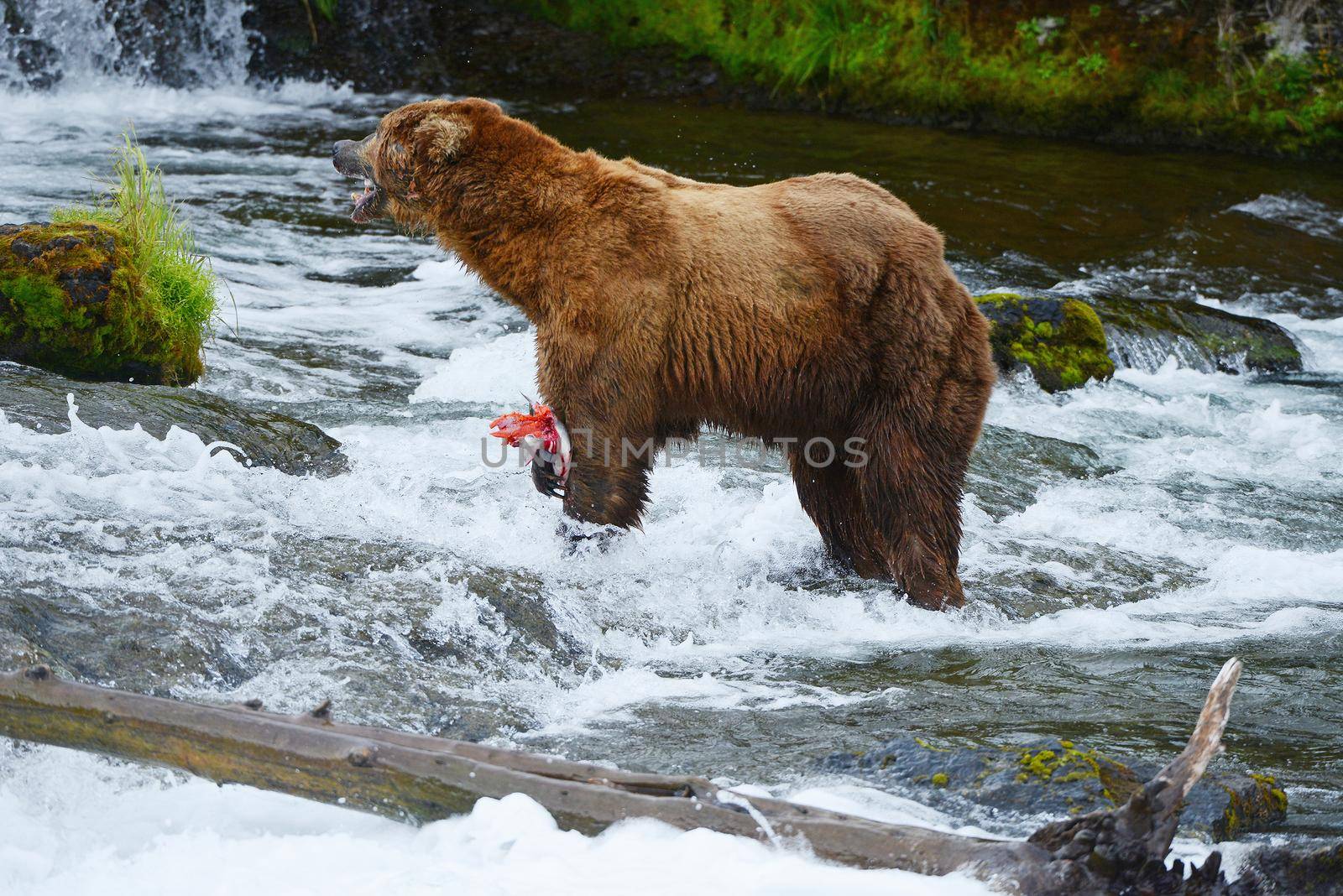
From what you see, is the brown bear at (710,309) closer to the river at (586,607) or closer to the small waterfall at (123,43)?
the river at (586,607)

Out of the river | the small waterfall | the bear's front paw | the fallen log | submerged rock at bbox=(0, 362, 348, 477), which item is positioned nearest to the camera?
the fallen log

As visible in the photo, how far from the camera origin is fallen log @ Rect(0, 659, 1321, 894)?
3.17 m

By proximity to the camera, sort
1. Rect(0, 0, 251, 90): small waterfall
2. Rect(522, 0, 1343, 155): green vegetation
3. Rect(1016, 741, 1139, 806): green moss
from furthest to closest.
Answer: Rect(0, 0, 251, 90): small waterfall → Rect(522, 0, 1343, 155): green vegetation → Rect(1016, 741, 1139, 806): green moss

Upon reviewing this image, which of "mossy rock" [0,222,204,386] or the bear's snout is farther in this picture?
"mossy rock" [0,222,204,386]

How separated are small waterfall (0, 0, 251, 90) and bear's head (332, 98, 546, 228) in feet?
42.2

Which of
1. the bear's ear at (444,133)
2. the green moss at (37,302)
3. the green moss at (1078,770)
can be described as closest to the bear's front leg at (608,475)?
the bear's ear at (444,133)

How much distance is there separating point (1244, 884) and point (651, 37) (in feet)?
56.7

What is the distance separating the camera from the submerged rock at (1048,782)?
3908 mm

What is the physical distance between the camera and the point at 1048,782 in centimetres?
401

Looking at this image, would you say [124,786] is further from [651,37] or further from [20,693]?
[651,37]

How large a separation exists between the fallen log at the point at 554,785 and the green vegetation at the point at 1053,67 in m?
15.0

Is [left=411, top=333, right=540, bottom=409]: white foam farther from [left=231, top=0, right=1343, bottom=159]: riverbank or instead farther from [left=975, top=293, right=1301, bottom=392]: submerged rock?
[left=231, top=0, right=1343, bottom=159]: riverbank

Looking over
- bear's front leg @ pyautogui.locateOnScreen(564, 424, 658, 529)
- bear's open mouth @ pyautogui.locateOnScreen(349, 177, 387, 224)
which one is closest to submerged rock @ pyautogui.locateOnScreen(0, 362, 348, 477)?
bear's open mouth @ pyautogui.locateOnScreen(349, 177, 387, 224)

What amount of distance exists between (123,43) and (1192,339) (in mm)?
14090
